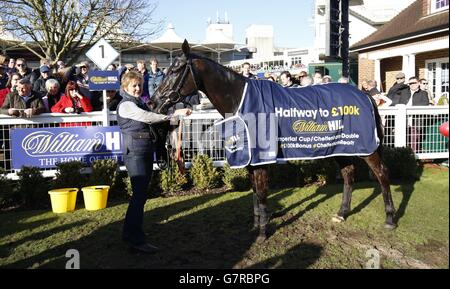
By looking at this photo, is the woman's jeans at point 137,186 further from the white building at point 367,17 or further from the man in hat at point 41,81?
the white building at point 367,17

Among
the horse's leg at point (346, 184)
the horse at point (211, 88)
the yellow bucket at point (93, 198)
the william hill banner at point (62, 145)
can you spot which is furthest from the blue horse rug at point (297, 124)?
the william hill banner at point (62, 145)

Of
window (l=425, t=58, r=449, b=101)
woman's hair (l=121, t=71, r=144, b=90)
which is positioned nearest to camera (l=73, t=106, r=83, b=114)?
woman's hair (l=121, t=71, r=144, b=90)

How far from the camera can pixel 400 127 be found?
791 cm

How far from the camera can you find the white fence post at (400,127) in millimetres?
7902

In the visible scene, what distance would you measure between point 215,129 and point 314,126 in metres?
2.64

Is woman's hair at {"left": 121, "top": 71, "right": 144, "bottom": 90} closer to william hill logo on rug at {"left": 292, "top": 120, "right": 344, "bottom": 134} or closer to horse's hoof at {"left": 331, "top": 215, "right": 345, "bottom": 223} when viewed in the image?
william hill logo on rug at {"left": 292, "top": 120, "right": 344, "bottom": 134}

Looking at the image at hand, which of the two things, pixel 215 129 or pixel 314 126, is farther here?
pixel 215 129

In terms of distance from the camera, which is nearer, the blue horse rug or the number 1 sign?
the blue horse rug

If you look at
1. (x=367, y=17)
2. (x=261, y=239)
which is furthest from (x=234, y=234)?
(x=367, y=17)

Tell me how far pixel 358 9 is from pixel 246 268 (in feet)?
102

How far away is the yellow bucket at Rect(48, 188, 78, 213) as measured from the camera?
5.84 metres

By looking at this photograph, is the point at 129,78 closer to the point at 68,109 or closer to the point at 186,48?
the point at 186,48

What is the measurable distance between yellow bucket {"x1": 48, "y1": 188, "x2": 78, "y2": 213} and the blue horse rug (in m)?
2.72
